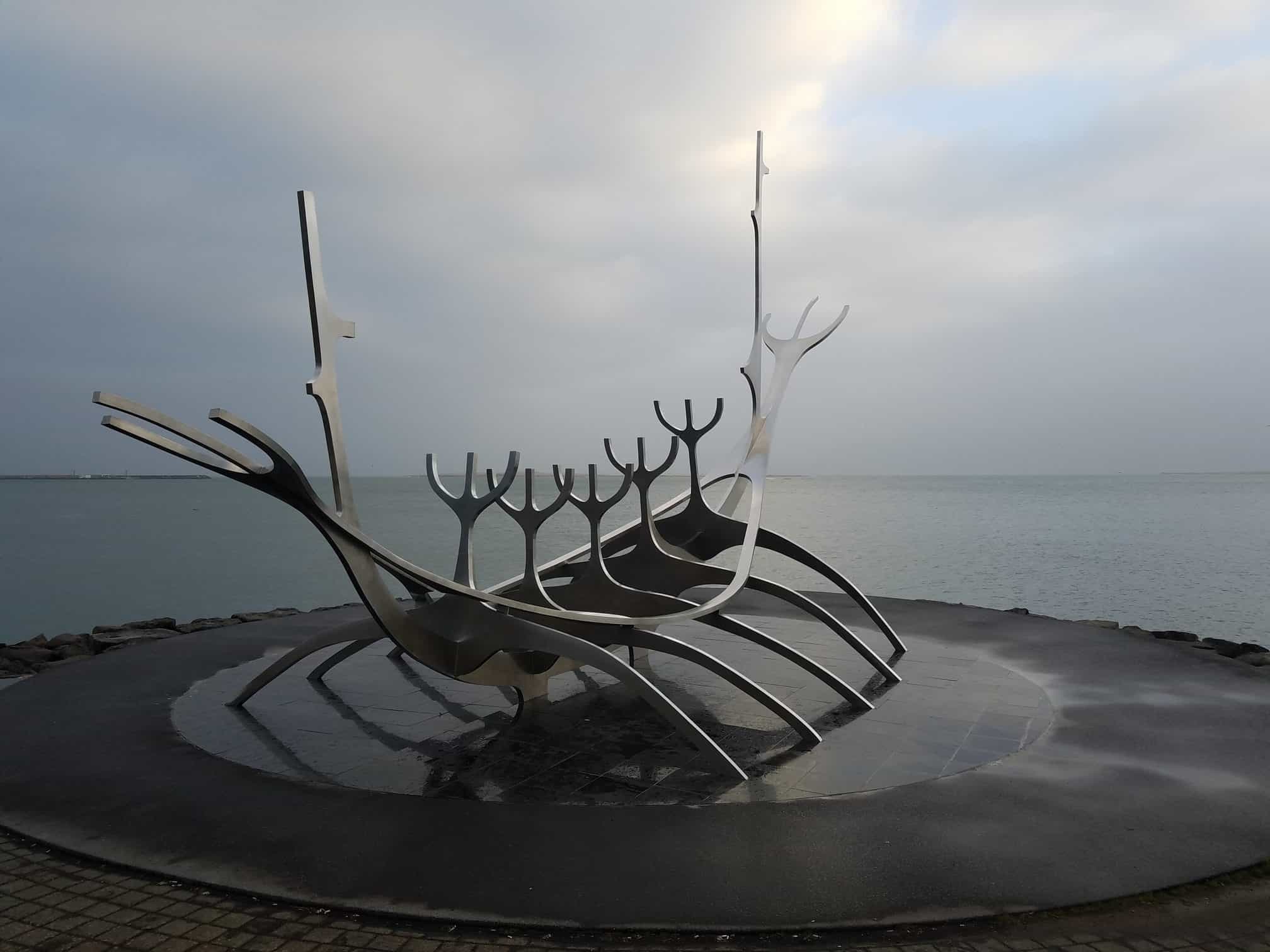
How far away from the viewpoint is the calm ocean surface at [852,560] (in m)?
25.5

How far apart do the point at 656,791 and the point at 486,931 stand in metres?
2.20

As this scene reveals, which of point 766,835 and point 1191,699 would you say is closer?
point 766,835

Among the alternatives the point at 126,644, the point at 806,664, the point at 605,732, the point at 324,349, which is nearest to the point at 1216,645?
the point at 806,664

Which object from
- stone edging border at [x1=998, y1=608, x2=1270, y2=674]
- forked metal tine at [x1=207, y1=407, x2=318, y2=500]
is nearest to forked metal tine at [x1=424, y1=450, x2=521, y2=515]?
forked metal tine at [x1=207, y1=407, x2=318, y2=500]

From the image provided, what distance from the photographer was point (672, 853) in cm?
531

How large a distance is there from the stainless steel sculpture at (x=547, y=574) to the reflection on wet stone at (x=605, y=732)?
0.35m

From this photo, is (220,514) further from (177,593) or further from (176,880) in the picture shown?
(176,880)

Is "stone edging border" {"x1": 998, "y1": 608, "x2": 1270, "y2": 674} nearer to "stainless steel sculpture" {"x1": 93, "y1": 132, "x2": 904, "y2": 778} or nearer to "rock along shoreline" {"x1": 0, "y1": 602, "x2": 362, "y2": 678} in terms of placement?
"stainless steel sculpture" {"x1": 93, "y1": 132, "x2": 904, "y2": 778}

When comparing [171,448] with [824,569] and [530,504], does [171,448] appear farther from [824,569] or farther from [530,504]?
[824,569]

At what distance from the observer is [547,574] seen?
32.2ft

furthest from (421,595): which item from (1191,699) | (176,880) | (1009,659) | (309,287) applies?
(1191,699)

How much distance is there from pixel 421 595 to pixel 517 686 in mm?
1317

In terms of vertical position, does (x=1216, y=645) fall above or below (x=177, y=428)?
below

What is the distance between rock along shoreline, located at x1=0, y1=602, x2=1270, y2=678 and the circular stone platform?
101 centimetres
